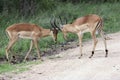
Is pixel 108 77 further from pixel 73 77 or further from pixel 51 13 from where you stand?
pixel 51 13

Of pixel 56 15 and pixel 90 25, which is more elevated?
pixel 56 15

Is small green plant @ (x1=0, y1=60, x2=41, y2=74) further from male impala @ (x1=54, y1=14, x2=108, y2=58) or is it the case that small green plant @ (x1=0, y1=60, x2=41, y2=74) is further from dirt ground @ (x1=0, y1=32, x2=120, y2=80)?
male impala @ (x1=54, y1=14, x2=108, y2=58)

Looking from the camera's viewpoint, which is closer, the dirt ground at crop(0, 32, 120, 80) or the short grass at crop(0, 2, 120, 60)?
the dirt ground at crop(0, 32, 120, 80)

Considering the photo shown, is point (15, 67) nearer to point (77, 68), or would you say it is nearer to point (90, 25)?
point (77, 68)

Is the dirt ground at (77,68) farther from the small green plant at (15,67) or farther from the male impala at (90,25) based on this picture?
the male impala at (90,25)

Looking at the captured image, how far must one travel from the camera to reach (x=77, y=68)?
11445 mm

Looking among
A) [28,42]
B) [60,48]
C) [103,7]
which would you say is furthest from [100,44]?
[103,7]

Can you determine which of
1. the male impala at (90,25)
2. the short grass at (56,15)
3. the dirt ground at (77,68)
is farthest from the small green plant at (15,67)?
the short grass at (56,15)

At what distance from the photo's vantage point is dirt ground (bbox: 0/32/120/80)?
10423mm

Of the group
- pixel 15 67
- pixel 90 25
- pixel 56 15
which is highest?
pixel 56 15

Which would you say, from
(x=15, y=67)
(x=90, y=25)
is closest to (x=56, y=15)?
(x=90, y=25)

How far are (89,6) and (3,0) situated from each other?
665cm

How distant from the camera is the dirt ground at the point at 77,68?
34.2 feet

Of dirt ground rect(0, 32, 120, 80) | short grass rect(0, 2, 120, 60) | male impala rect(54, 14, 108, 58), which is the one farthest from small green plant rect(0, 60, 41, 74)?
short grass rect(0, 2, 120, 60)
